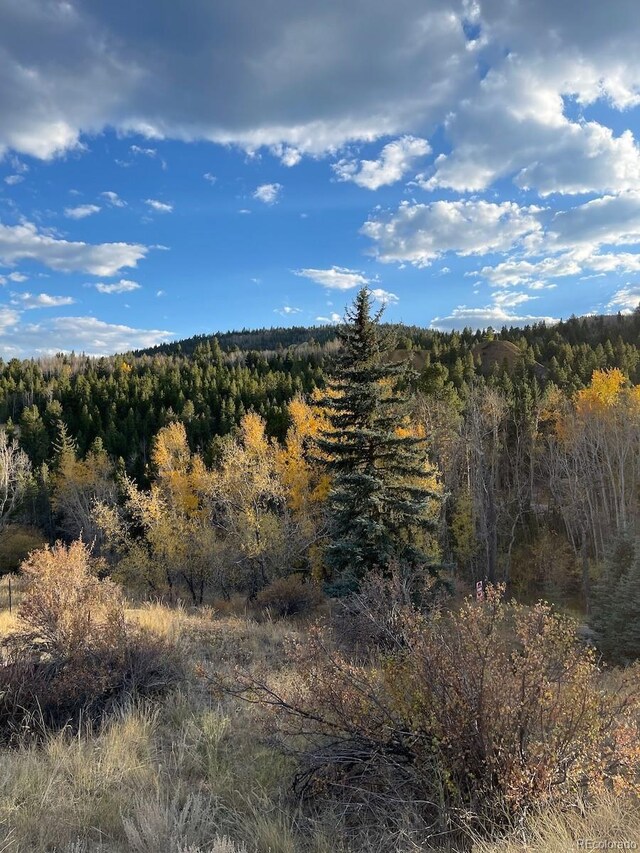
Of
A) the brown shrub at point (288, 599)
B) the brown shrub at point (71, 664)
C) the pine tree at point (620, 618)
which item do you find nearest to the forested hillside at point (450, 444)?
the brown shrub at point (288, 599)

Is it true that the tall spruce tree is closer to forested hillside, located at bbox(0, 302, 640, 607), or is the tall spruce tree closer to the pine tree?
forested hillside, located at bbox(0, 302, 640, 607)

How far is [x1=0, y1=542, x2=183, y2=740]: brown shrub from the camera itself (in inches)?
181

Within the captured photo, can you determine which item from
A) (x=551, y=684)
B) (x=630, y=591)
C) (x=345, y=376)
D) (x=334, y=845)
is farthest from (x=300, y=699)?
(x=630, y=591)

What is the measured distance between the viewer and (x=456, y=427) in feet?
119

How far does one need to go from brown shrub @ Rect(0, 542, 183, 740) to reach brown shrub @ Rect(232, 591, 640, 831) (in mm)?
2307

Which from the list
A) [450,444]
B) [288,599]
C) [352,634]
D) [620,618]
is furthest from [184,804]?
[450,444]

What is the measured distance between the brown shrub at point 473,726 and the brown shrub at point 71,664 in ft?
7.57

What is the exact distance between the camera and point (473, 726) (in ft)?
9.70

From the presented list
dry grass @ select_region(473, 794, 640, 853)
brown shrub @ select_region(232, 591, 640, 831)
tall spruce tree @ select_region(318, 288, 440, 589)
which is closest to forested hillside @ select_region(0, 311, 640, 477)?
tall spruce tree @ select_region(318, 288, 440, 589)

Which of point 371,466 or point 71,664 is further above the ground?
point 371,466

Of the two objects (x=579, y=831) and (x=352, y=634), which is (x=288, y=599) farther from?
(x=579, y=831)

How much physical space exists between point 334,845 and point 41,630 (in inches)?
174

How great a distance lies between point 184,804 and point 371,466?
42.7ft

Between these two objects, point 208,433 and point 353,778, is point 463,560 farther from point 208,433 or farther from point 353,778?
point 208,433
